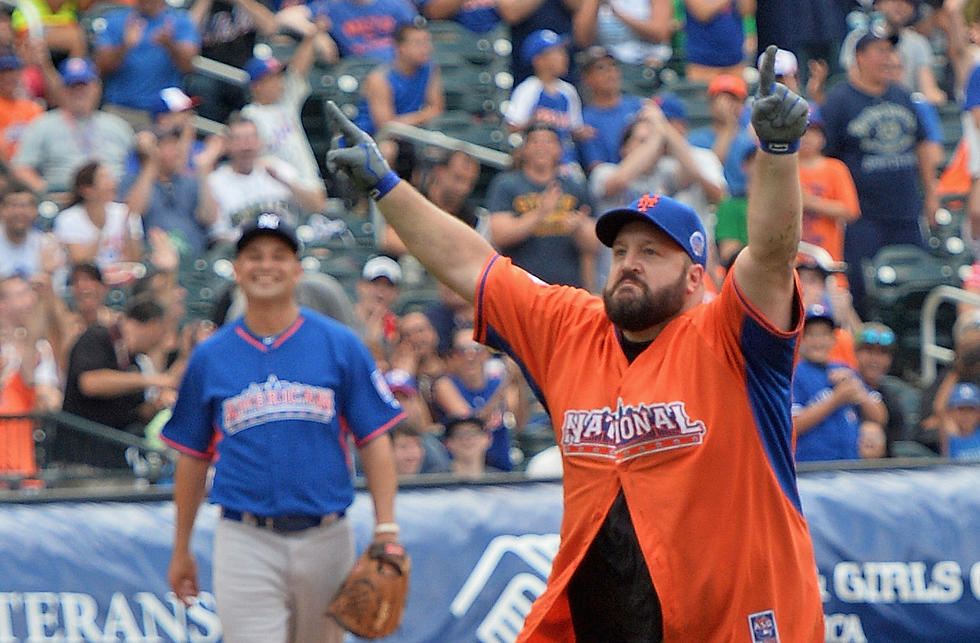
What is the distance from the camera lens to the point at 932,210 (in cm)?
1217

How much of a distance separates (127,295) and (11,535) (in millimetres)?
3105

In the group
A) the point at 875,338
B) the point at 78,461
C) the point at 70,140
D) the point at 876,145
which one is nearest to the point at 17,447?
the point at 78,461

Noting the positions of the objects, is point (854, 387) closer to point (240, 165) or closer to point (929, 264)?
point (929, 264)

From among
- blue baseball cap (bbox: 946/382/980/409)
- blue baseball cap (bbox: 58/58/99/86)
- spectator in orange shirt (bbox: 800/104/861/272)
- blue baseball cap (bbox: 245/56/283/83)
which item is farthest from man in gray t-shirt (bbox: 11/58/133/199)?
blue baseball cap (bbox: 946/382/980/409)

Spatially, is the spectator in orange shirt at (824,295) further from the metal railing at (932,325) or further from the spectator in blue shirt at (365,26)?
the spectator in blue shirt at (365,26)

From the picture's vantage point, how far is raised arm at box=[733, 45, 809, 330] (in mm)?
4051

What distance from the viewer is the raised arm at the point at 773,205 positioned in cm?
405

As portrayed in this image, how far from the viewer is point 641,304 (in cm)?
455

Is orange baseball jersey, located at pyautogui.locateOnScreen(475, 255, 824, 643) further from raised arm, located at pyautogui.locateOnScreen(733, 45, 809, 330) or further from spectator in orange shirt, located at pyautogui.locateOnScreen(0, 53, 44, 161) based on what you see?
spectator in orange shirt, located at pyautogui.locateOnScreen(0, 53, 44, 161)

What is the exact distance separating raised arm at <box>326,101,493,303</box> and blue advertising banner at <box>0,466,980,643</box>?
2643 mm

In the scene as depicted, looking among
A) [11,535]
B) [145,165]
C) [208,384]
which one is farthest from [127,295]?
[208,384]

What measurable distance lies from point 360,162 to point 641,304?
34.9 inches

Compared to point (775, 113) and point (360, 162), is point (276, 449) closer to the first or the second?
point (360, 162)

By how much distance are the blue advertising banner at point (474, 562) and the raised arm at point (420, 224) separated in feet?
8.67
